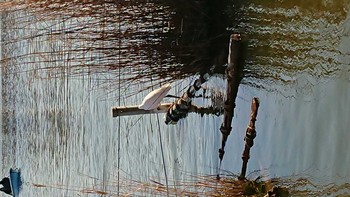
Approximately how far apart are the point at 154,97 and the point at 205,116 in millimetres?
471

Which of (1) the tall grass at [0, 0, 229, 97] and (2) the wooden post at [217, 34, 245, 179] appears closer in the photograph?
(2) the wooden post at [217, 34, 245, 179]

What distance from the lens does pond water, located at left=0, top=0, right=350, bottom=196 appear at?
1.70 meters

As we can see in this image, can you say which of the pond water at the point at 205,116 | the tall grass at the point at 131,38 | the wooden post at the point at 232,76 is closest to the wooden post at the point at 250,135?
the pond water at the point at 205,116

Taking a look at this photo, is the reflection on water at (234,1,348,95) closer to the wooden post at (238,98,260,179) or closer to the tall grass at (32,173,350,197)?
the wooden post at (238,98,260,179)

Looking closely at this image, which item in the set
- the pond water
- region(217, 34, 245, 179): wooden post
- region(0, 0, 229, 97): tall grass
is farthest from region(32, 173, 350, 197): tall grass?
region(0, 0, 229, 97): tall grass

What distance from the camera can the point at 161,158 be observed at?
294 cm

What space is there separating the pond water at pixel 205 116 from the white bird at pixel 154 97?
2.8 inches

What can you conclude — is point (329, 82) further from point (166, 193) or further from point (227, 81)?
point (166, 193)

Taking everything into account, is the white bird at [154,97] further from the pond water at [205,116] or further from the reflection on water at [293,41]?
the reflection on water at [293,41]

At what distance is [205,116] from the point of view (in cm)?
287

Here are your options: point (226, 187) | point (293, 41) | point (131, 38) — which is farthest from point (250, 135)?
point (131, 38)

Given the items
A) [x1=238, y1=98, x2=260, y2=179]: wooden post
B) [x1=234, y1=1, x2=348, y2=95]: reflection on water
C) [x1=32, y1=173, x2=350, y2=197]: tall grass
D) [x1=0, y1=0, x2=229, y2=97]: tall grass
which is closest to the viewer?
[x1=234, y1=1, x2=348, y2=95]: reflection on water

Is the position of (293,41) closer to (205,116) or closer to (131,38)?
(131,38)

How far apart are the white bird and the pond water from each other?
2.8 inches
